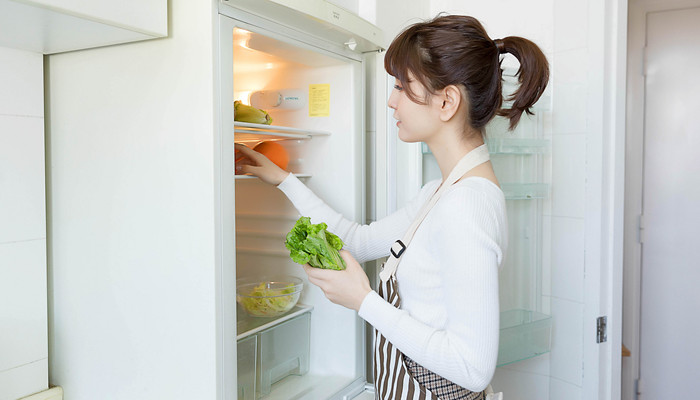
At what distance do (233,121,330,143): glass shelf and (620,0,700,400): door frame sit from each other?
192 cm

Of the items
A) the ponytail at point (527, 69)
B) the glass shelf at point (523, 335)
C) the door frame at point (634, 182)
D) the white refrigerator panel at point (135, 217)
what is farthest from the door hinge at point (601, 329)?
the door frame at point (634, 182)

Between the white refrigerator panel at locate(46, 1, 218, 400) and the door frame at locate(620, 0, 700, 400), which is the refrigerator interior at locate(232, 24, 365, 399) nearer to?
the white refrigerator panel at locate(46, 1, 218, 400)

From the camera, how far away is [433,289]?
3.41ft

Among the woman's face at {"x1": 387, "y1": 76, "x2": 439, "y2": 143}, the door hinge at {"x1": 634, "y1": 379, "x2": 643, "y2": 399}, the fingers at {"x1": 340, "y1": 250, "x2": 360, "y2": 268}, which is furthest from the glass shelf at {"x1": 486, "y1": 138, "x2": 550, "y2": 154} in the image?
the door hinge at {"x1": 634, "y1": 379, "x2": 643, "y2": 399}

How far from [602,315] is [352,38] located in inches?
42.2

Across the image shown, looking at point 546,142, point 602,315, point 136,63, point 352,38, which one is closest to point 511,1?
point 546,142

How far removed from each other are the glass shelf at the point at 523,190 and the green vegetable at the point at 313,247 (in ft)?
2.14

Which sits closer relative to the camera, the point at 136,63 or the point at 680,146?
the point at 136,63

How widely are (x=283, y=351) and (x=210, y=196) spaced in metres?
0.61

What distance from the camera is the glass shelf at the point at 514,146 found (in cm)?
153

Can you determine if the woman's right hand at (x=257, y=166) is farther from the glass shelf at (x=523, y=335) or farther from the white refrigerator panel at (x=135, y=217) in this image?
the glass shelf at (x=523, y=335)

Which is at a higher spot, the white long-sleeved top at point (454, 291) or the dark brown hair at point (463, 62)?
the dark brown hair at point (463, 62)

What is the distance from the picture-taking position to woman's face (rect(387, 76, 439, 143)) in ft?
3.44

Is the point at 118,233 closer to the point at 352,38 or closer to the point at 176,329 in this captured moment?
the point at 176,329
